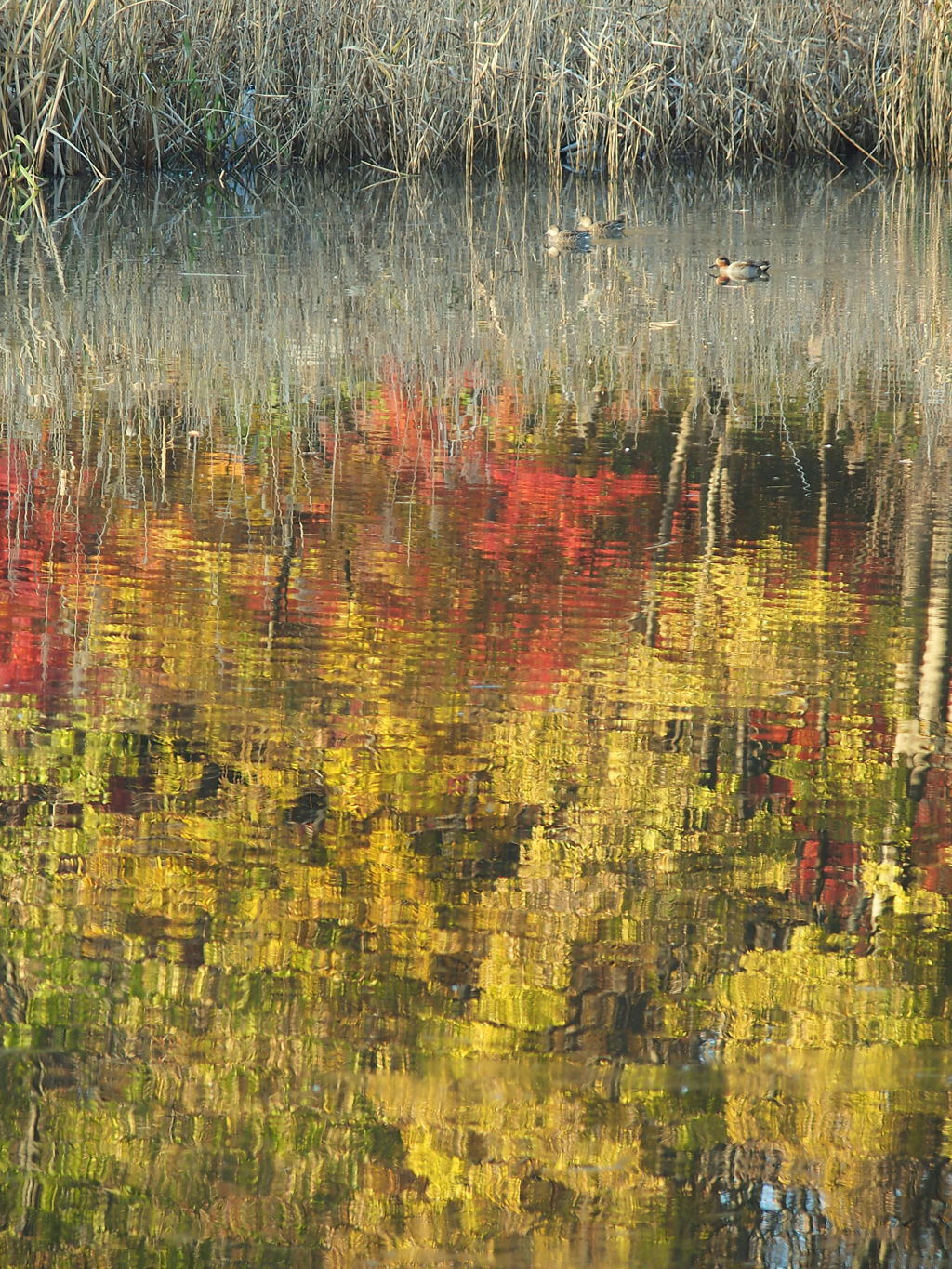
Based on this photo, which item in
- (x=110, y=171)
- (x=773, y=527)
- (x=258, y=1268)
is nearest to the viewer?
(x=258, y=1268)

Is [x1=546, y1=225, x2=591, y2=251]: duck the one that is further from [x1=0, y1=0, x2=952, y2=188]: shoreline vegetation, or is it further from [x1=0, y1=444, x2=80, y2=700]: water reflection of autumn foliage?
[x1=0, y1=444, x2=80, y2=700]: water reflection of autumn foliage

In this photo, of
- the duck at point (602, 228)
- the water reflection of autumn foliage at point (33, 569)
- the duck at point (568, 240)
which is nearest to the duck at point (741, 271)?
the duck at point (568, 240)

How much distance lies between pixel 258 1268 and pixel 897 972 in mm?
978

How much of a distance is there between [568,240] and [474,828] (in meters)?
8.48

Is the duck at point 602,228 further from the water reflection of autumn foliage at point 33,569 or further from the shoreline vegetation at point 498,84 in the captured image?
the water reflection of autumn foliage at point 33,569

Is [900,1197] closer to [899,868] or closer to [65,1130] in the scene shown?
[899,868]

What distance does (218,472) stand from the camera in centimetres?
491

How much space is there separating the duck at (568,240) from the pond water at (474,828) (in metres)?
4.77

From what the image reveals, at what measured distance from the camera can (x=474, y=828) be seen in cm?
262

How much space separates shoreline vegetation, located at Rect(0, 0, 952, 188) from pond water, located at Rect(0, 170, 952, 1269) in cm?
879

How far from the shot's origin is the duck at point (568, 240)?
1052cm

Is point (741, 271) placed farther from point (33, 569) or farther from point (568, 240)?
point (33, 569)

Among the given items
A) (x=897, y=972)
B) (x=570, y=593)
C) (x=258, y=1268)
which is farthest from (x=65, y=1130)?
(x=570, y=593)

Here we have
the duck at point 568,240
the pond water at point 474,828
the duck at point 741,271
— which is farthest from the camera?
the duck at point 568,240
